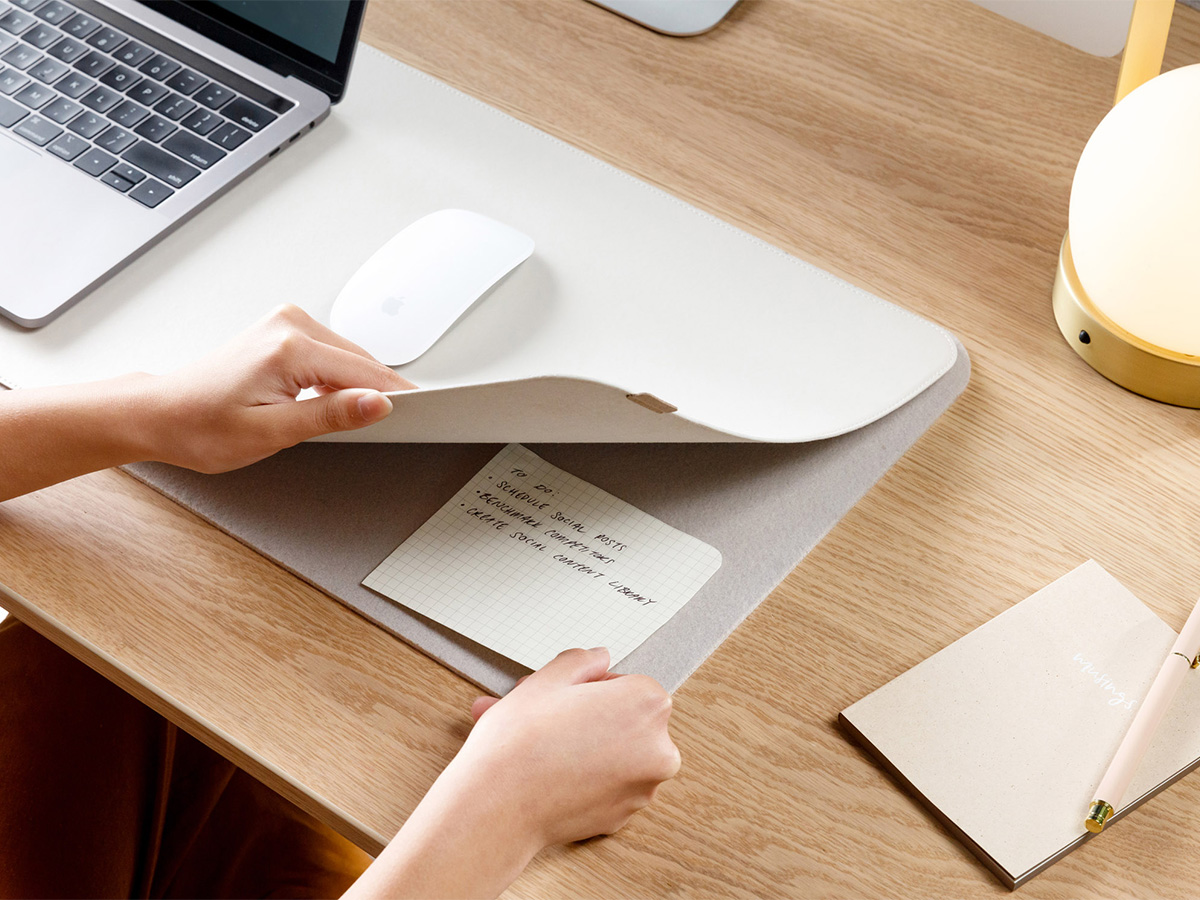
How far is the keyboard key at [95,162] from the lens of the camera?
77cm

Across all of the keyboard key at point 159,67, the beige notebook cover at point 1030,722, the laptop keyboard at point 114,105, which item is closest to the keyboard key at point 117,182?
the laptop keyboard at point 114,105

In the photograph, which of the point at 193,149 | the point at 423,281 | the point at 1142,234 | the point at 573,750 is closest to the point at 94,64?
the point at 193,149

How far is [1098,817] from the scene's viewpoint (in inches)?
20.1

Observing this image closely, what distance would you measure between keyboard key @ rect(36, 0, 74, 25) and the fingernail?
547 mm

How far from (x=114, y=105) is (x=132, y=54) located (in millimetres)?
62

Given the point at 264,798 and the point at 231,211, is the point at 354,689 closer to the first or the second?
the point at 264,798

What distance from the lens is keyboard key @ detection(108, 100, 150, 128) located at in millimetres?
791

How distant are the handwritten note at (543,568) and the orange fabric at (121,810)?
28 centimetres

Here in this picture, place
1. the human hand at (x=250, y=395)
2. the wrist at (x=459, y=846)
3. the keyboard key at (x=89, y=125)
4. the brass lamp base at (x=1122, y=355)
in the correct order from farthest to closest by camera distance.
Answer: the keyboard key at (x=89, y=125) → the brass lamp base at (x=1122, y=355) → the human hand at (x=250, y=395) → the wrist at (x=459, y=846)

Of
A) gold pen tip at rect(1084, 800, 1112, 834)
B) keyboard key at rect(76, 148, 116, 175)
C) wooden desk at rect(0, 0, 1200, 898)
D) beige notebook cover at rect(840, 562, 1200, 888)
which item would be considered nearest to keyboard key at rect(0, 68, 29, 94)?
keyboard key at rect(76, 148, 116, 175)

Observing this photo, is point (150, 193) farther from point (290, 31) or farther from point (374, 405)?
point (374, 405)

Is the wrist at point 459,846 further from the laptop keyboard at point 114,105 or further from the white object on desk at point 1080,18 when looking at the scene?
the white object on desk at point 1080,18

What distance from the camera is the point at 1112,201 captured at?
647 mm

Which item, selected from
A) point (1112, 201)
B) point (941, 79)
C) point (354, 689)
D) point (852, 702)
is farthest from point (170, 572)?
point (941, 79)
